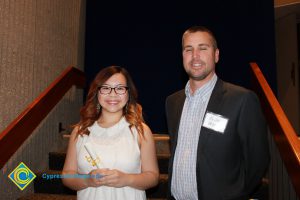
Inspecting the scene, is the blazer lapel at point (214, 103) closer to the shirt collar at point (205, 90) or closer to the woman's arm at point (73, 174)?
the shirt collar at point (205, 90)

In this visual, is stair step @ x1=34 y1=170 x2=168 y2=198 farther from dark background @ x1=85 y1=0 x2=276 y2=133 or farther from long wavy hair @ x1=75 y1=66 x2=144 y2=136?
dark background @ x1=85 y1=0 x2=276 y2=133

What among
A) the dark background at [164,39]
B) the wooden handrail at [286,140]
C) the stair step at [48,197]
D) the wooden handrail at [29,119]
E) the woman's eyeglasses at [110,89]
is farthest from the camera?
the dark background at [164,39]

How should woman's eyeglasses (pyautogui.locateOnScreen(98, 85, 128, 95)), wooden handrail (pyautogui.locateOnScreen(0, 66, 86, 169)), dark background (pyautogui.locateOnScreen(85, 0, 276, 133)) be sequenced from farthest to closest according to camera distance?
dark background (pyautogui.locateOnScreen(85, 0, 276, 133)) < wooden handrail (pyautogui.locateOnScreen(0, 66, 86, 169)) < woman's eyeglasses (pyautogui.locateOnScreen(98, 85, 128, 95))

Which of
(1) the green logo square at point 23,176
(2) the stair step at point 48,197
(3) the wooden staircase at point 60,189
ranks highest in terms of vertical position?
(1) the green logo square at point 23,176

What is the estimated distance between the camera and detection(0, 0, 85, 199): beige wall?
8.55 feet

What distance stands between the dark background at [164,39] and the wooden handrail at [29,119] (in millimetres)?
1298

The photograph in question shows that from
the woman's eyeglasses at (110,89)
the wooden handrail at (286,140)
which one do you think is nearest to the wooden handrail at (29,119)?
the woman's eyeglasses at (110,89)

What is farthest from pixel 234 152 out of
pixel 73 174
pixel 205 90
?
pixel 73 174

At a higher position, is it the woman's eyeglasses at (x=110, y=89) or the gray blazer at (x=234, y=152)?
the woman's eyeglasses at (x=110, y=89)

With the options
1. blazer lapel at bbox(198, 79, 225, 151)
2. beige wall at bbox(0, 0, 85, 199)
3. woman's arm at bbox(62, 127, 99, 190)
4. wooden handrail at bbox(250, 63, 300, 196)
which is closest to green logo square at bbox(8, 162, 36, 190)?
woman's arm at bbox(62, 127, 99, 190)

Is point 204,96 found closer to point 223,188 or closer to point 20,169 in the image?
point 223,188

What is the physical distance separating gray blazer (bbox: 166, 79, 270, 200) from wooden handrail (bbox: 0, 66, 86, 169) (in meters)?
1.63

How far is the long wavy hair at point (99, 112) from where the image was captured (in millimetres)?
1711

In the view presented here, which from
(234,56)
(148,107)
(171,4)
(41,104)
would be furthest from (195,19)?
(41,104)
